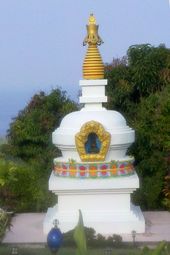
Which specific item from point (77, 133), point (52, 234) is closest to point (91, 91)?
point (77, 133)

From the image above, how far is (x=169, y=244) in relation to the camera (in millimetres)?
7516

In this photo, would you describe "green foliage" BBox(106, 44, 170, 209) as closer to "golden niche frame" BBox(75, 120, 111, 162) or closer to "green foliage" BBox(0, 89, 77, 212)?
"green foliage" BBox(0, 89, 77, 212)

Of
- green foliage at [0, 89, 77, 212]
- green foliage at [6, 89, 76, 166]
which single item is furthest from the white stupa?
green foliage at [6, 89, 76, 166]

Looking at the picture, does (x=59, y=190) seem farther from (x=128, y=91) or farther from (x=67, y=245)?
(x=128, y=91)

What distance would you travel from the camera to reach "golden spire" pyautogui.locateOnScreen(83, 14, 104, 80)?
29.1ft

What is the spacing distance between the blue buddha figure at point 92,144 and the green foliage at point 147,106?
8.70 ft

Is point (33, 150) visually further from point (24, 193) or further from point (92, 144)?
point (92, 144)

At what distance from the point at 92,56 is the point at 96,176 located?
2.15 meters

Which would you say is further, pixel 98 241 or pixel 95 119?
pixel 95 119

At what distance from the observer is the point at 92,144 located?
8.63 metres

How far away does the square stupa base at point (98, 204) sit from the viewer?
27.4ft

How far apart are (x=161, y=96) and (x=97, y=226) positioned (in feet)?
14.3

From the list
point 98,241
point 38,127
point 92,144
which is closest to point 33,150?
point 38,127

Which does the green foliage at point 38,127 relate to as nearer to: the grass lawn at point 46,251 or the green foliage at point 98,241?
the green foliage at point 98,241
